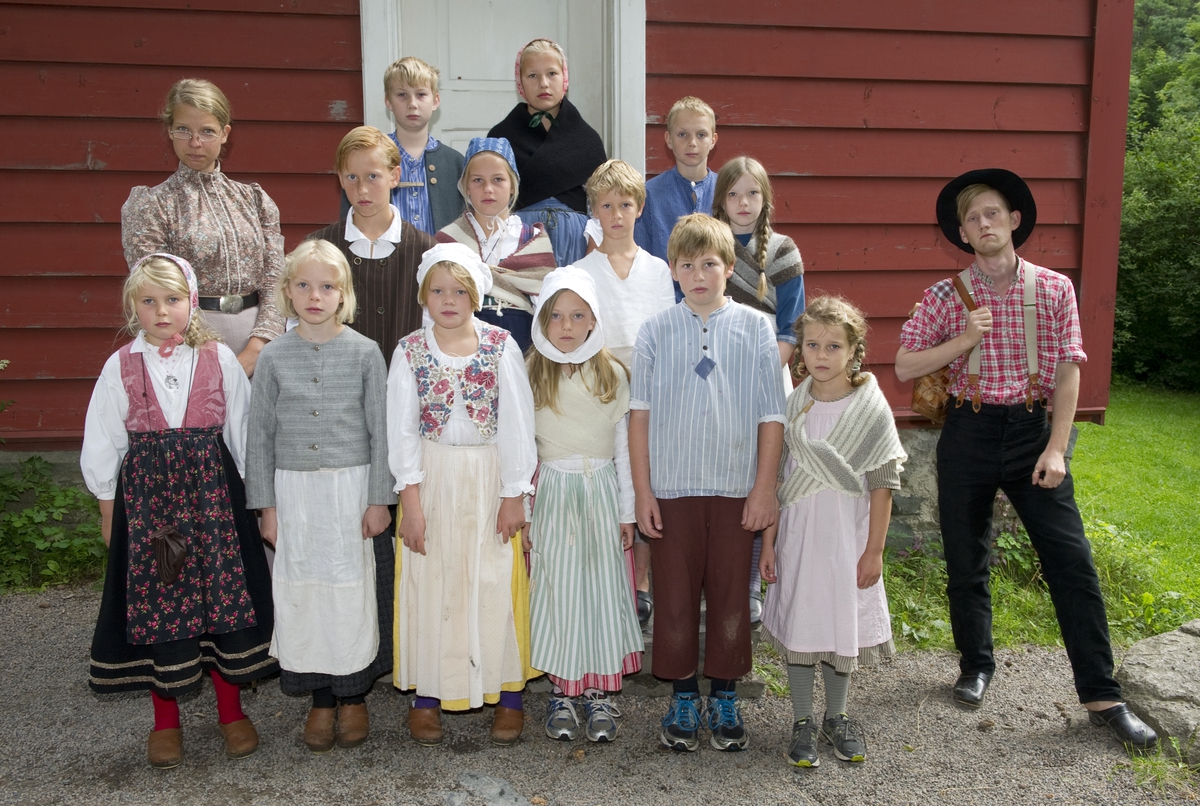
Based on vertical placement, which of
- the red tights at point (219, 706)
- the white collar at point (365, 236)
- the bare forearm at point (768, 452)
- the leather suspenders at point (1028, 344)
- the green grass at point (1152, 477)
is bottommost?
the green grass at point (1152, 477)

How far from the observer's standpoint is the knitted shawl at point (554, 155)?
3545 mm

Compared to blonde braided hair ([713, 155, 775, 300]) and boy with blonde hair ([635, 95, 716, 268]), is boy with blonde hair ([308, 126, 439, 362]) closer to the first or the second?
boy with blonde hair ([635, 95, 716, 268])

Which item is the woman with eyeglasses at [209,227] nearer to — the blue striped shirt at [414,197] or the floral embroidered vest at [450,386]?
the blue striped shirt at [414,197]

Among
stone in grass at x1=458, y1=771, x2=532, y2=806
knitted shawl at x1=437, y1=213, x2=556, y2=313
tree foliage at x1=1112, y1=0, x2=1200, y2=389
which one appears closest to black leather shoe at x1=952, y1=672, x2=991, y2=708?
stone in grass at x1=458, y1=771, x2=532, y2=806

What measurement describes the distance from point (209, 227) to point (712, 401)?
75.2 inches

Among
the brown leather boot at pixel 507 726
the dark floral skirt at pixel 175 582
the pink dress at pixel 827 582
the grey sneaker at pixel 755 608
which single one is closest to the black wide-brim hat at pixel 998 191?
the pink dress at pixel 827 582

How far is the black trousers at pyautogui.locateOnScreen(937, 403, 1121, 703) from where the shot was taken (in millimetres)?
3086

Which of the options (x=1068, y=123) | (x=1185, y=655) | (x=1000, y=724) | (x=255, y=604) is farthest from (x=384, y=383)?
(x=1068, y=123)

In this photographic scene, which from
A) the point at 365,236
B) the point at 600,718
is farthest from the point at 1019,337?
the point at 365,236

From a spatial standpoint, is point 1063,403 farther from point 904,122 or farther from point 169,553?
point 169,553

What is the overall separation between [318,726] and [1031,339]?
2.80m

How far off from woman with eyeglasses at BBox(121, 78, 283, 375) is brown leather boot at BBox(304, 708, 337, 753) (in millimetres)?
1222

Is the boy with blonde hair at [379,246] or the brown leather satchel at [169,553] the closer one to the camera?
the brown leather satchel at [169,553]

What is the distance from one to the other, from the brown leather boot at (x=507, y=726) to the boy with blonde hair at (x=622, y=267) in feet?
2.46
